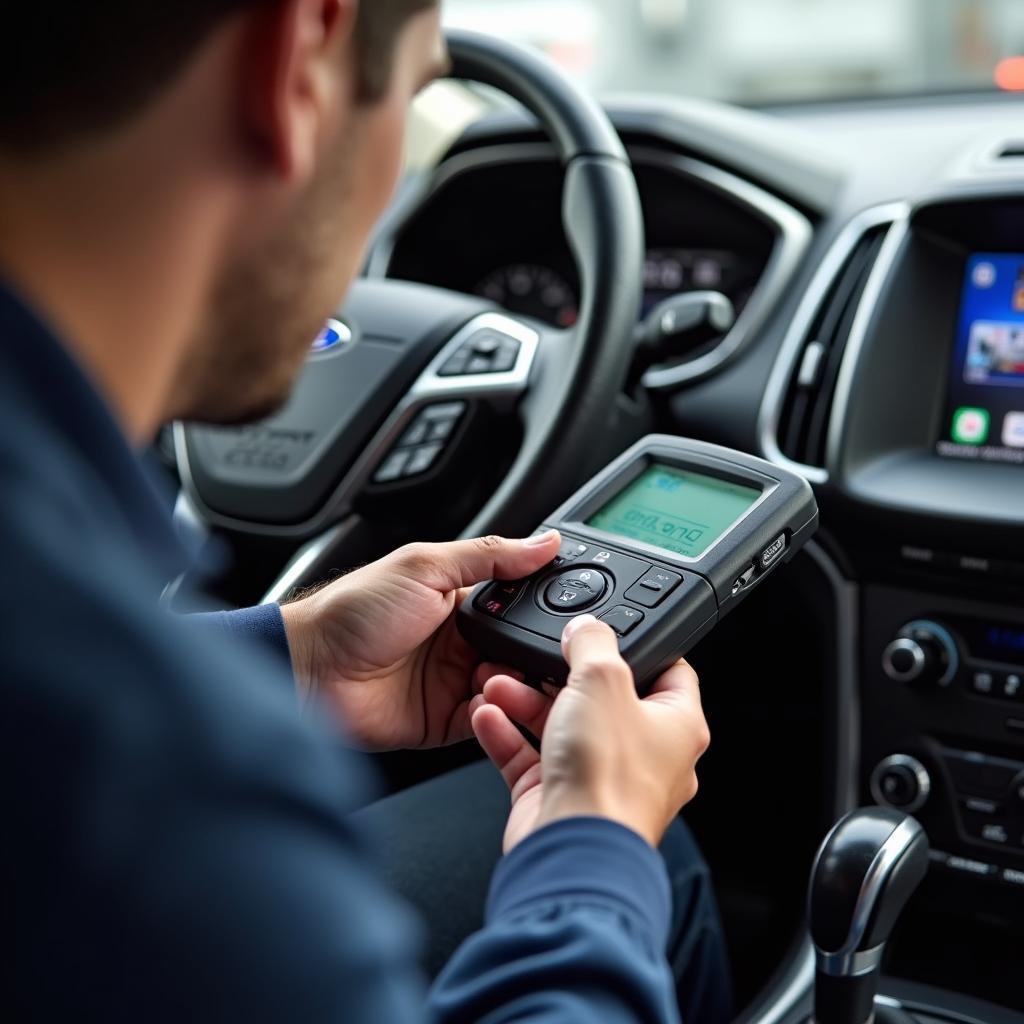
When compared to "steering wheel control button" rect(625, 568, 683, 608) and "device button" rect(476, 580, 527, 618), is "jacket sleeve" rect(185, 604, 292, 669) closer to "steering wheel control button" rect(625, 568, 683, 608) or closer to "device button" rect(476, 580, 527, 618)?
"device button" rect(476, 580, 527, 618)

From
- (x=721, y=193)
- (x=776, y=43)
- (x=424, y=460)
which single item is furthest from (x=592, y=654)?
(x=776, y=43)

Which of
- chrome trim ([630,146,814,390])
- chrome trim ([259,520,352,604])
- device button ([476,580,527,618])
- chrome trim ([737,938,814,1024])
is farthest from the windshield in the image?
chrome trim ([737,938,814,1024])

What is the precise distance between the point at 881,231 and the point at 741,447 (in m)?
0.27

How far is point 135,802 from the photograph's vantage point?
1.27 feet

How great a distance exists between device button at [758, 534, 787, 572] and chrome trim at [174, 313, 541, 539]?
370 mm

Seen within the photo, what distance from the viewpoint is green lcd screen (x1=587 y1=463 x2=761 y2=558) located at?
3.13 ft

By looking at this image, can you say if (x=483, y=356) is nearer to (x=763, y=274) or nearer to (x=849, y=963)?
(x=763, y=274)

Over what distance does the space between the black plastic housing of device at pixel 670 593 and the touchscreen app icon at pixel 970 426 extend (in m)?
0.39

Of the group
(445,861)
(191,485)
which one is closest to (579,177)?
(191,485)

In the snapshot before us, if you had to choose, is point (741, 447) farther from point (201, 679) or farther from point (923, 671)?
point (201, 679)

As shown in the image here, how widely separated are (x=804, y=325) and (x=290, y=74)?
0.92 m

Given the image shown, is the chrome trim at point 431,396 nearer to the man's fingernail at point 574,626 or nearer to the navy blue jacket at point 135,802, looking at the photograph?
the man's fingernail at point 574,626

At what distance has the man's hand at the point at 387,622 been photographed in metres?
0.95

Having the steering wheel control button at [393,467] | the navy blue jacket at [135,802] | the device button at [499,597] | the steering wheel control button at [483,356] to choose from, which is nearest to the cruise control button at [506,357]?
the steering wheel control button at [483,356]
